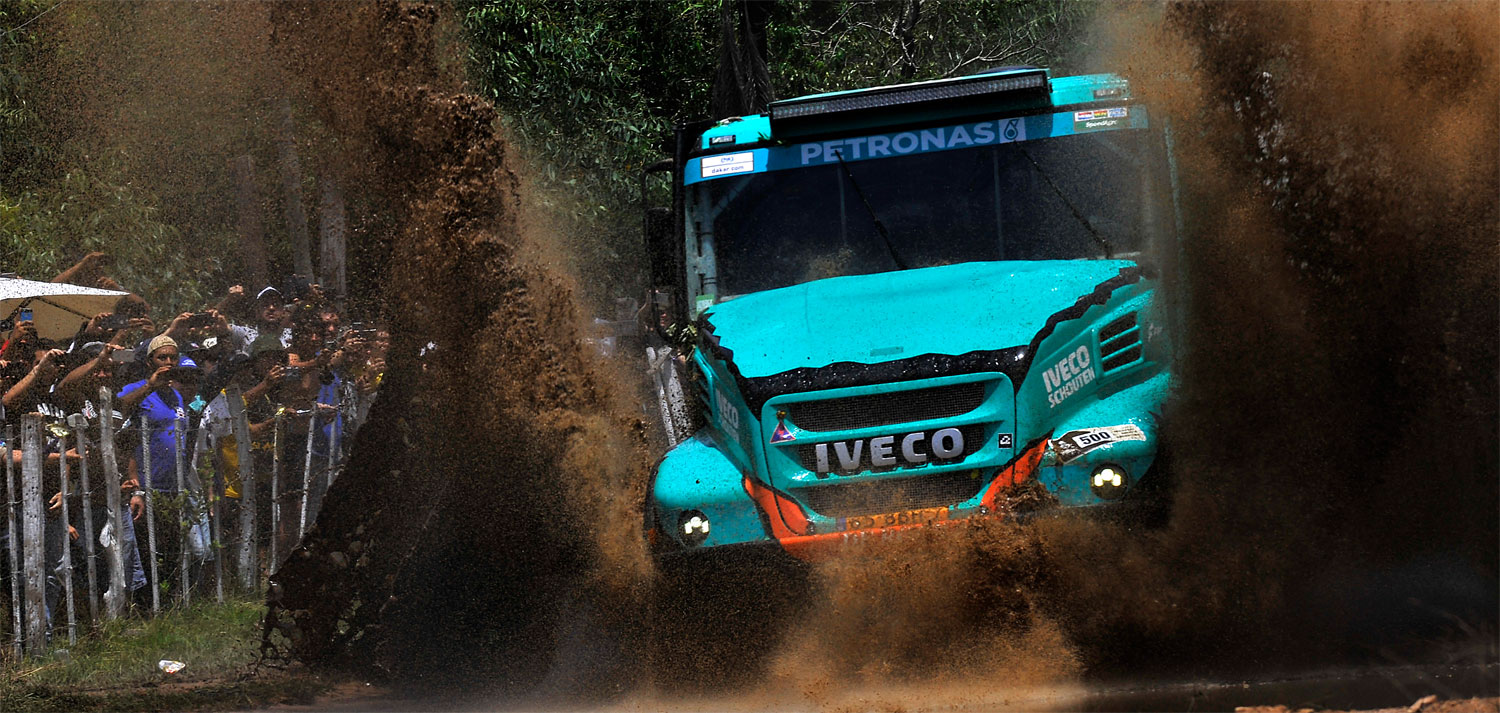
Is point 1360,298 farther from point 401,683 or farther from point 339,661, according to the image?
point 339,661

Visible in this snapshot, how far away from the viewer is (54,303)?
8.98 meters

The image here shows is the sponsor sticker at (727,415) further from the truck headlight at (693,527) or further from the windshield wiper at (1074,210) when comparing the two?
the windshield wiper at (1074,210)

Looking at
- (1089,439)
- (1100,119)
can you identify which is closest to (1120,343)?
(1089,439)

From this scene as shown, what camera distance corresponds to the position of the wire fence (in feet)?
24.3

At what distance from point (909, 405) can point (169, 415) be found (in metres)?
5.11

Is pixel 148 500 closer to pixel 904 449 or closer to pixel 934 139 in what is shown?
pixel 904 449

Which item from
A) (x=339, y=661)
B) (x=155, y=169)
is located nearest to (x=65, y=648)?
(x=339, y=661)

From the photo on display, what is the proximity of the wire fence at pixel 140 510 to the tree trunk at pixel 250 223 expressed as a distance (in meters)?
4.01

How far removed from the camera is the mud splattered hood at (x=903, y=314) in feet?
18.9

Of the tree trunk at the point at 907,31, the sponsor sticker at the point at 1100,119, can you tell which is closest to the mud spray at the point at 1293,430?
the sponsor sticker at the point at 1100,119

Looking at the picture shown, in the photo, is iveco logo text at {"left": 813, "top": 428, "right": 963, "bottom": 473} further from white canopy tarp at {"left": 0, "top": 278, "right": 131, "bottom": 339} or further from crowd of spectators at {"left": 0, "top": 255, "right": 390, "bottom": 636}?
white canopy tarp at {"left": 0, "top": 278, "right": 131, "bottom": 339}

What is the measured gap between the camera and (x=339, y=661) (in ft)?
23.2

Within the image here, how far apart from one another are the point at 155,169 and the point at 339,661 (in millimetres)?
6219

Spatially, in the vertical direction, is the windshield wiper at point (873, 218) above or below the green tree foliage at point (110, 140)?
below
